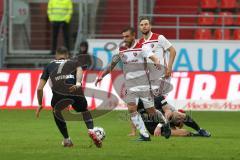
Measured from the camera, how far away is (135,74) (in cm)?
1734

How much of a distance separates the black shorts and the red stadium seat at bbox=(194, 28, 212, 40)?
53.4 feet

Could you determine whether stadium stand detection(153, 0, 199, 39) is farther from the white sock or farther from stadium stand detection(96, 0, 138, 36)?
the white sock

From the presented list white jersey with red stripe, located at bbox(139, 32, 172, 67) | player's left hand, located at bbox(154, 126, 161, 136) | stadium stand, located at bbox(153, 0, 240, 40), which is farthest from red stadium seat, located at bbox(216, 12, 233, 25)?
white jersey with red stripe, located at bbox(139, 32, 172, 67)

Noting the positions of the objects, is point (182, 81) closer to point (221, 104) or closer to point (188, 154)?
point (221, 104)

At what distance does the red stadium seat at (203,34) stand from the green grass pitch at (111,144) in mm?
8264

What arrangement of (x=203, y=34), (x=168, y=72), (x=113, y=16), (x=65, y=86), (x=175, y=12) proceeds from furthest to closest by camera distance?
(x=175, y=12)
(x=113, y=16)
(x=203, y=34)
(x=168, y=72)
(x=65, y=86)

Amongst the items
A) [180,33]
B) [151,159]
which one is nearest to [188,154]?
[151,159]

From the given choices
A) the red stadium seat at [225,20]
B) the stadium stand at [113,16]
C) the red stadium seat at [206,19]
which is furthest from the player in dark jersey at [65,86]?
the red stadium seat at [225,20]

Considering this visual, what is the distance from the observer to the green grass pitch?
14.3m

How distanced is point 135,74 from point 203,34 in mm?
14460

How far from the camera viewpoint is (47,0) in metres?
31.7

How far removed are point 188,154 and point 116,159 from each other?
1419 millimetres

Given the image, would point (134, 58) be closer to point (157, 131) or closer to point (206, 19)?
point (157, 131)

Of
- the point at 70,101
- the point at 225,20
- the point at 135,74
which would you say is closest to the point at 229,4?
the point at 225,20
